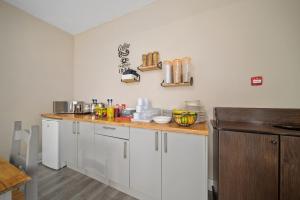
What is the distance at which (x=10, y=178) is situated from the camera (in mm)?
586

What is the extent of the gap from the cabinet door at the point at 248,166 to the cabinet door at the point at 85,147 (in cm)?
157

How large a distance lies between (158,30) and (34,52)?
7.26 ft

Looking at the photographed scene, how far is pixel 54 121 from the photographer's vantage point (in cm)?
203

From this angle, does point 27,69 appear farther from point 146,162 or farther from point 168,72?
point 146,162

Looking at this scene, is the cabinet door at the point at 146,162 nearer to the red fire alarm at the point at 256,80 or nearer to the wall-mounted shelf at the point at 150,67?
the wall-mounted shelf at the point at 150,67

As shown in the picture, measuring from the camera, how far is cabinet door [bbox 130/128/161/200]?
1308mm

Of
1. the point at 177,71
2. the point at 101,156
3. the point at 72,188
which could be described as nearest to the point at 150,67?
the point at 177,71

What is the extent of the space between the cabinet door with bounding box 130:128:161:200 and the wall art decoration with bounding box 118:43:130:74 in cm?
124

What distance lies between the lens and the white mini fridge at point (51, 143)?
78.9 inches

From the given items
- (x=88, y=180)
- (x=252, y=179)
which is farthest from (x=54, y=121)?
(x=252, y=179)

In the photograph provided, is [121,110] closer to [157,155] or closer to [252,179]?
[157,155]

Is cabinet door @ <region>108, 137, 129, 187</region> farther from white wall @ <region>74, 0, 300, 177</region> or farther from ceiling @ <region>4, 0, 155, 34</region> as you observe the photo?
ceiling @ <region>4, 0, 155, 34</region>

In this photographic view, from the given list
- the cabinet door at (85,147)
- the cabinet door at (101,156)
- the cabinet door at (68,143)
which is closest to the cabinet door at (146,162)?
the cabinet door at (101,156)

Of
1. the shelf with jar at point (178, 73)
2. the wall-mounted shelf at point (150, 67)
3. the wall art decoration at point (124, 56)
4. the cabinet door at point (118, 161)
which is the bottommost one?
the cabinet door at point (118, 161)
